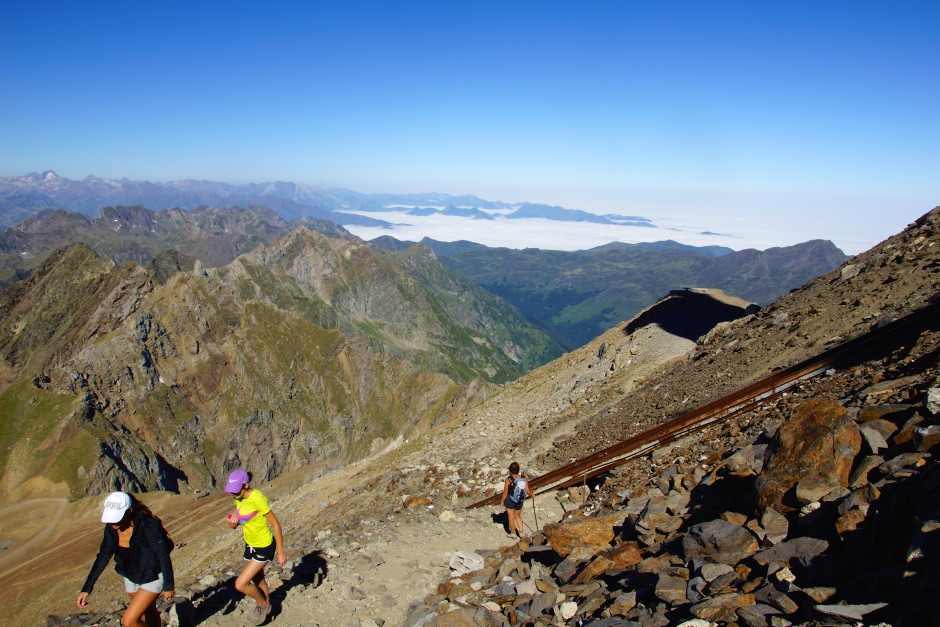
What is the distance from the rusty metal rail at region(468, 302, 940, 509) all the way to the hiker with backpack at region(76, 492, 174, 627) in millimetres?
9696

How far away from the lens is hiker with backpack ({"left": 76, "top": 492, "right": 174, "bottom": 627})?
7625 mm

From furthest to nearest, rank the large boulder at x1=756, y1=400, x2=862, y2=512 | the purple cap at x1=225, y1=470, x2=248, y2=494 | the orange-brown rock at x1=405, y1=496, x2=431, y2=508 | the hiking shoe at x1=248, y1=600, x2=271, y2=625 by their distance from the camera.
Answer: the orange-brown rock at x1=405, y1=496, x2=431, y2=508
the hiking shoe at x1=248, y1=600, x2=271, y2=625
the purple cap at x1=225, y1=470, x2=248, y2=494
the large boulder at x1=756, y1=400, x2=862, y2=512

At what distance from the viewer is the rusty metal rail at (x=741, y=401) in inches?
527

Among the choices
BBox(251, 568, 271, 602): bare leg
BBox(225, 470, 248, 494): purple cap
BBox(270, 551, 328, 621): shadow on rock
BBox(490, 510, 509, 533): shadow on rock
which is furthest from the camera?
BBox(490, 510, 509, 533): shadow on rock

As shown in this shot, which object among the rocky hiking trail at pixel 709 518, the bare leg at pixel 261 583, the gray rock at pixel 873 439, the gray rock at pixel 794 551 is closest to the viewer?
the rocky hiking trail at pixel 709 518

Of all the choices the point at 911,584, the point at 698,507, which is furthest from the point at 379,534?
the point at 911,584

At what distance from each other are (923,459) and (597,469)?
8.42 m

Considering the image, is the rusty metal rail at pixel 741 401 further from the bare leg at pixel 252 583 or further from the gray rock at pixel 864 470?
the bare leg at pixel 252 583

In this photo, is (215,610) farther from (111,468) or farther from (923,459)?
(111,468)

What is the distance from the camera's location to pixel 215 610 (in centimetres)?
976

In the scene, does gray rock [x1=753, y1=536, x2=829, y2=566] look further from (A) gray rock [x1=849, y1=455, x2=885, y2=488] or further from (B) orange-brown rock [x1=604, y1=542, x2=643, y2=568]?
(B) orange-brown rock [x1=604, y1=542, x2=643, y2=568]

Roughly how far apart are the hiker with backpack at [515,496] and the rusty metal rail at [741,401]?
2.47m

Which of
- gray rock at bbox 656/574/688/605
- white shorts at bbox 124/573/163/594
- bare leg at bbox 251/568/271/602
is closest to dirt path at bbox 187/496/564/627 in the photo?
bare leg at bbox 251/568/271/602

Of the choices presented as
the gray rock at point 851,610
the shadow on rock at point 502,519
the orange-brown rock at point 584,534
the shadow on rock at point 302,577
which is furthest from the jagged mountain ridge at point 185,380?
the gray rock at point 851,610
